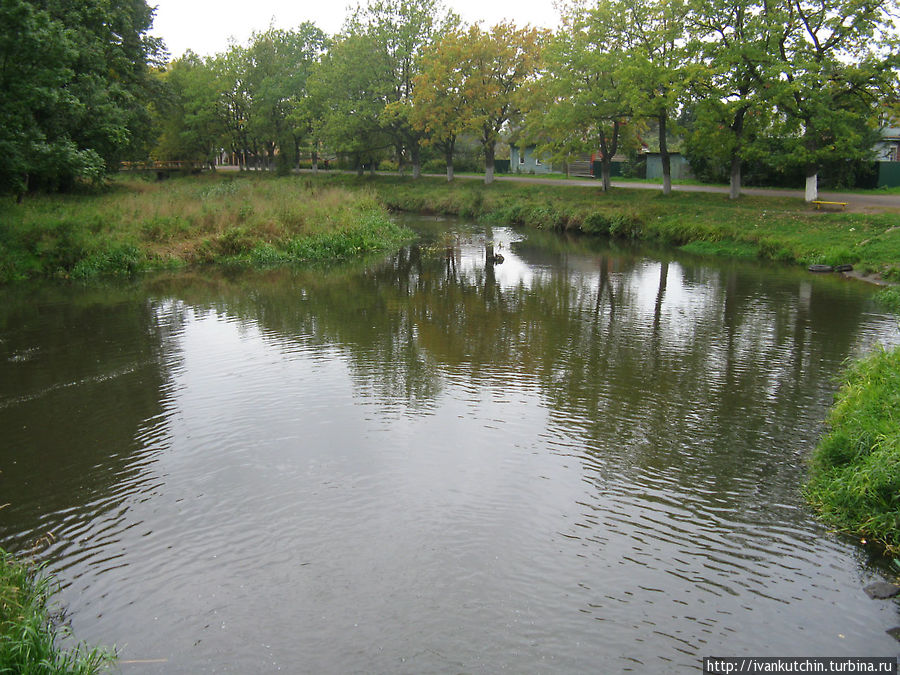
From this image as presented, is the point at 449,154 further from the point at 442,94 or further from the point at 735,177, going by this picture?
the point at 735,177

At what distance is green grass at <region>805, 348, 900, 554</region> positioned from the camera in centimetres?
746

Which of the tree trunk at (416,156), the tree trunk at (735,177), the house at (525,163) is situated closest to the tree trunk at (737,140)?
the tree trunk at (735,177)

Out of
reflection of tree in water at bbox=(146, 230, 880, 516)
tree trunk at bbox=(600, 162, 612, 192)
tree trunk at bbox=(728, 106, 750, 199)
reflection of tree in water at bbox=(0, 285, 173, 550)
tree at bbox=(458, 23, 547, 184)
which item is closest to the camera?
reflection of tree in water at bbox=(0, 285, 173, 550)

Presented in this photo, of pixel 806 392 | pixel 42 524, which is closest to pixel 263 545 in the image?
pixel 42 524

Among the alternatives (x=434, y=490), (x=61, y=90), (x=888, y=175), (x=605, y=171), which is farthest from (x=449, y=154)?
(x=434, y=490)

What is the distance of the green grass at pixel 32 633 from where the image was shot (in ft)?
16.9

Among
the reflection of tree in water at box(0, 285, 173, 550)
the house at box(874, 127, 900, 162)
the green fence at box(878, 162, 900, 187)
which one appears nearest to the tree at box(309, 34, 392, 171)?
the green fence at box(878, 162, 900, 187)

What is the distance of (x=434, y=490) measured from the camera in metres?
8.74

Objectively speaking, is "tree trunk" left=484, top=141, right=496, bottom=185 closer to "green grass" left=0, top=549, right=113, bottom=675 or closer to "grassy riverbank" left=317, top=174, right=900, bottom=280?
"grassy riverbank" left=317, top=174, right=900, bottom=280

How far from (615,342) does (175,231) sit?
19.2 meters

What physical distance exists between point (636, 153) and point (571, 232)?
1757 cm

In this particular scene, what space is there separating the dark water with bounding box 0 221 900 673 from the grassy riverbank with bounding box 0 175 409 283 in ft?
21.6

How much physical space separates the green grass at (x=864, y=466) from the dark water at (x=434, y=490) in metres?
0.30

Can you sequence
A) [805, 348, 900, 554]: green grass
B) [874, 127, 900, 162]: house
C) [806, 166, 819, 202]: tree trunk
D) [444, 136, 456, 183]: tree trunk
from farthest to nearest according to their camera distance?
1. [444, 136, 456, 183]: tree trunk
2. [874, 127, 900, 162]: house
3. [806, 166, 819, 202]: tree trunk
4. [805, 348, 900, 554]: green grass
